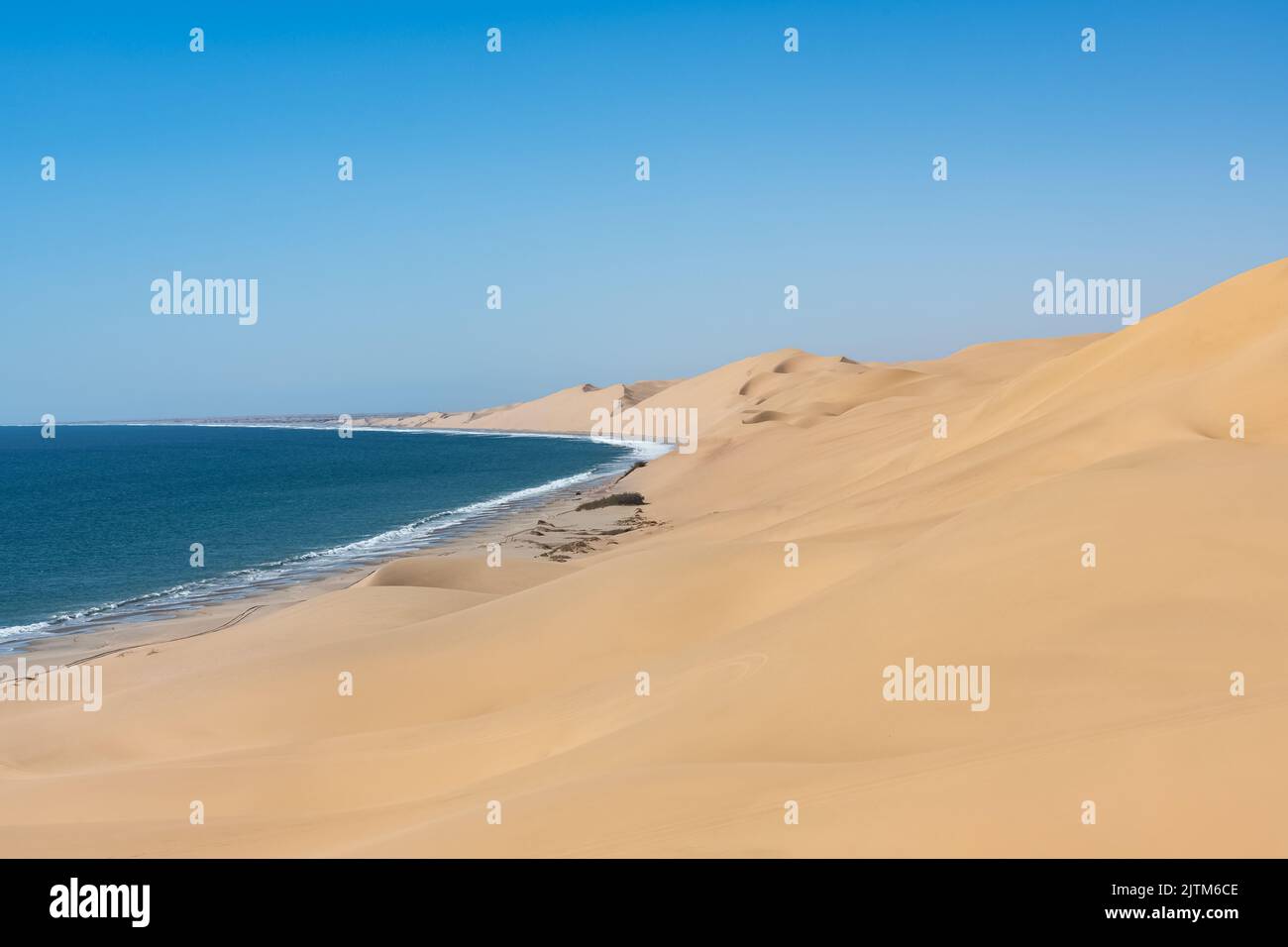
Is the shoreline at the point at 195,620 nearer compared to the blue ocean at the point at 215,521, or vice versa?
the shoreline at the point at 195,620

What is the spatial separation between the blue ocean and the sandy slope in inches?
397

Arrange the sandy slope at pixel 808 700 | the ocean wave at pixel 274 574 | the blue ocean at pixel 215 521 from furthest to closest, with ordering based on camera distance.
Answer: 1. the blue ocean at pixel 215 521
2. the ocean wave at pixel 274 574
3. the sandy slope at pixel 808 700

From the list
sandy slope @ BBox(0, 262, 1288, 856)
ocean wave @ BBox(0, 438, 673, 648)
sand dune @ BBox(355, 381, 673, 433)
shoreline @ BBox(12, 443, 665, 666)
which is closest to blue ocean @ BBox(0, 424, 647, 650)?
ocean wave @ BBox(0, 438, 673, 648)

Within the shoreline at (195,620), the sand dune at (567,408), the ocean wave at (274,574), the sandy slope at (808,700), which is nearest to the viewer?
the sandy slope at (808,700)

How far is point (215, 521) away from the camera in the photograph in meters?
42.6

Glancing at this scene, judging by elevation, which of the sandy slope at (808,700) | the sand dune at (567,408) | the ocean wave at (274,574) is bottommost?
the sandy slope at (808,700)

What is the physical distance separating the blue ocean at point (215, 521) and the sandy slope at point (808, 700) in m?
10.1

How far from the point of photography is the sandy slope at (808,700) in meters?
5.32

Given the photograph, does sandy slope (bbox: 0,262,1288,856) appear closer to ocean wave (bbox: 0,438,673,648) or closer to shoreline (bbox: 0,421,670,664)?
shoreline (bbox: 0,421,670,664)

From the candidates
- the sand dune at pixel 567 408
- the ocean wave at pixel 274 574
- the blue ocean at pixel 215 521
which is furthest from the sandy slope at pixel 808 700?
the sand dune at pixel 567 408

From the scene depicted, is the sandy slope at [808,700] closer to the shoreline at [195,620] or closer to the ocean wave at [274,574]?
the shoreline at [195,620]

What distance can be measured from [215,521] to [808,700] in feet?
131

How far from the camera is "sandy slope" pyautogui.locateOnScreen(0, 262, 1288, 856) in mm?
5320
